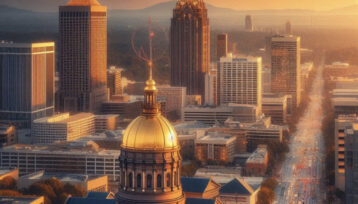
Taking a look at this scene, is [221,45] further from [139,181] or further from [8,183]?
[139,181]

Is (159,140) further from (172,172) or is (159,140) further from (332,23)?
(332,23)

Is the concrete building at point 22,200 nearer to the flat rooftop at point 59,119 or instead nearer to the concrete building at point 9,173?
the concrete building at point 9,173

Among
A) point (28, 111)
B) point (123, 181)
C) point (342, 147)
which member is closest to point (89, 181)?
point (342, 147)

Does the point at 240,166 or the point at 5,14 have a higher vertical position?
the point at 5,14

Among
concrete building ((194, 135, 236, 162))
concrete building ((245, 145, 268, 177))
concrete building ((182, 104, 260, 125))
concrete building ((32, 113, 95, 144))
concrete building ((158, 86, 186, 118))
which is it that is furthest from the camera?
concrete building ((158, 86, 186, 118))

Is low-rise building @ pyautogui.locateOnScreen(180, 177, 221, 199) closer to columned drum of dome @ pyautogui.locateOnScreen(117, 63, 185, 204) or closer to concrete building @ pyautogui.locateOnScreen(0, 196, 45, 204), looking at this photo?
concrete building @ pyautogui.locateOnScreen(0, 196, 45, 204)

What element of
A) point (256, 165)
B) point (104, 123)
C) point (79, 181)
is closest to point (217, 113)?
point (104, 123)

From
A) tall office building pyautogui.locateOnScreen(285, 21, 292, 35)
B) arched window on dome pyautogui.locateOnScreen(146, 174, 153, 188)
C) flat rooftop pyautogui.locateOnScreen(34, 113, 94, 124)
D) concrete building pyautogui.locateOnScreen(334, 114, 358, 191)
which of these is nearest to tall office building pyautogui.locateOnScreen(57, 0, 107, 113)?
flat rooftop pyautogui.locateOnScreen(34, 113, 94, 124)

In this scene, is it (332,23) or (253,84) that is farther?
(332,23)
